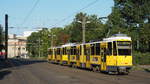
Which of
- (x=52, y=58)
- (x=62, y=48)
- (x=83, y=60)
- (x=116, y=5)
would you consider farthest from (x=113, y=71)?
(x=116, y=5)

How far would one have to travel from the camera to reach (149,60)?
5259 cm

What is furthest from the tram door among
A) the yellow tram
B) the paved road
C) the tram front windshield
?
the tram front windshield

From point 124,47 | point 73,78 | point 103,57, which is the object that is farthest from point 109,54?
point 73,78

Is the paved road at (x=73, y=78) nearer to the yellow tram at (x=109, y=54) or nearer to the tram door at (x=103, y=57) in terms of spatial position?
the tram door at (x=103, y=57)

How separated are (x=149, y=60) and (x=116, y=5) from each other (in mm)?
19812

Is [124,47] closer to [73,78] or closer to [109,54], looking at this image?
[109,54]

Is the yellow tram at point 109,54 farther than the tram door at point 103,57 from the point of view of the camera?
No

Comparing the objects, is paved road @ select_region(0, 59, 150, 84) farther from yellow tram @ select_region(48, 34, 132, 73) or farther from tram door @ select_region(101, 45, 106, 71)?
yellow tram @ select_region(48, 34, 132, 73)

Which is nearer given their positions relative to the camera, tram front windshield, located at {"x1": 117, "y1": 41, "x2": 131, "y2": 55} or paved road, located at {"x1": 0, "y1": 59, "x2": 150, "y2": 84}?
paved road, located at {"x1": 0, "y1": 59, "x2": 150, "y2": 84}

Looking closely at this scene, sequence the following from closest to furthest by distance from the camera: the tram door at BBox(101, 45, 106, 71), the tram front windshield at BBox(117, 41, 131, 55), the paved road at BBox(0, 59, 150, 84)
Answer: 1. the paved road at BBox(0, 59, 150, 84)
2. the tram front windshield at BBox(117, 41, 131, 55)
3. the tram door at BBox(101, 45, 106, 71)

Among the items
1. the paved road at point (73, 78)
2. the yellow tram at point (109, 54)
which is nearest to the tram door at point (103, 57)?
the yellow tram at point (109, 54)

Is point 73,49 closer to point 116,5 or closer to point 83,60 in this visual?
point 83,60

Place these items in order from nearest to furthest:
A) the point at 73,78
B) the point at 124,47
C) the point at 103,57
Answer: the point at 73,78
the point at 124,47
the point at 103,57

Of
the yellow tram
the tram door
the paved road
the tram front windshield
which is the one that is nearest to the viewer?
the paved road
